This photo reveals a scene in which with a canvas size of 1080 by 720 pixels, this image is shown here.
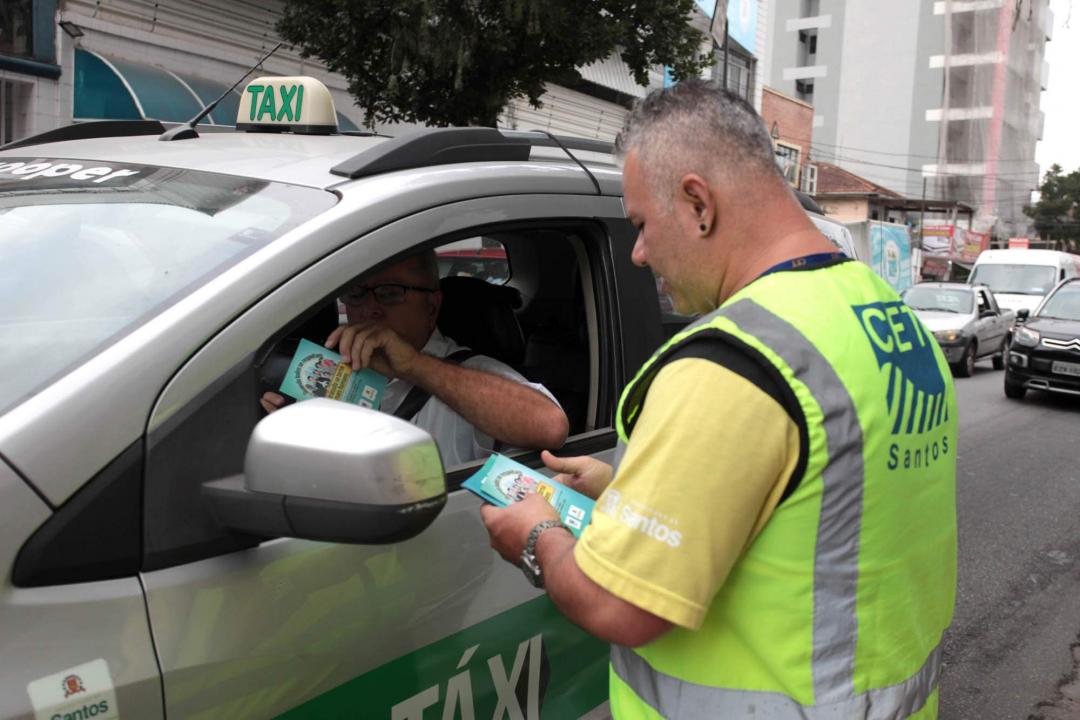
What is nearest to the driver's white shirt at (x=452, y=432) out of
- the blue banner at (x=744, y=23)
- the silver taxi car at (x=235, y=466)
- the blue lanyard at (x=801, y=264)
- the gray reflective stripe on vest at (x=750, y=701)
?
the silver taxi car at (x=235, y=466)

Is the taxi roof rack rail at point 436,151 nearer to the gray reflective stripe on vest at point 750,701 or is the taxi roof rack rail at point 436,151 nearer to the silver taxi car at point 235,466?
the silver taxi car at point 235,466

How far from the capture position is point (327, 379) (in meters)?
1.97

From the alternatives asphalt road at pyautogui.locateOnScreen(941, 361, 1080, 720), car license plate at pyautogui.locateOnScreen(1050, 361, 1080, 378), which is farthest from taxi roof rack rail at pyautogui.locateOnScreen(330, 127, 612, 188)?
car license plate at pyautogui.locateOnScreen(1050, 361, 1080, 378)

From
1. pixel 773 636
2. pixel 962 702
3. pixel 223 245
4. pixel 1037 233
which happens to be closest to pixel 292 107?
pixel 223 245

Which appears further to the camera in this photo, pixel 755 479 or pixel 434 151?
pixel 434 151

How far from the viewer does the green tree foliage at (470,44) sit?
10039 mm

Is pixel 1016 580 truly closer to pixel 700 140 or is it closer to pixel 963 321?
pixel 700 140

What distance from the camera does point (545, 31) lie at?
10.3 meters

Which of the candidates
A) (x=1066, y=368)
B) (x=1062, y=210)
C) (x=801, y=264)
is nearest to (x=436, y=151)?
(x=801, y=264)

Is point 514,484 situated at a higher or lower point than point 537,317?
lower

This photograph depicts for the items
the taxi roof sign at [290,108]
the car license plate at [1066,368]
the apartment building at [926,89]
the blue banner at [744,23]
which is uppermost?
the apartment building at [926,89]

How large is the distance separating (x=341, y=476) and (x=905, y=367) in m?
0.78

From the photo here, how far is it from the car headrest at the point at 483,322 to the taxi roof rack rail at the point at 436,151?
603 mm

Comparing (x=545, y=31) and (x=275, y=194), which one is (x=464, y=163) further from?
(x=545, y=31)
